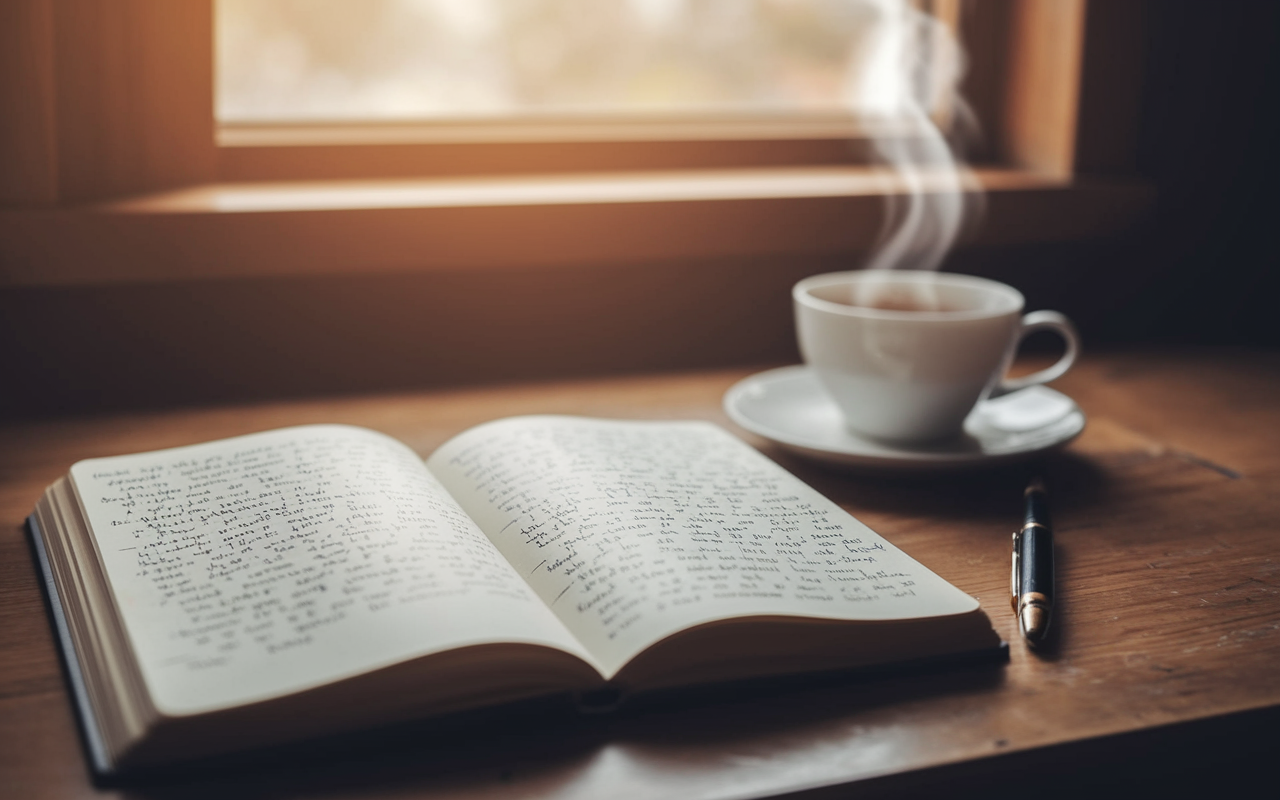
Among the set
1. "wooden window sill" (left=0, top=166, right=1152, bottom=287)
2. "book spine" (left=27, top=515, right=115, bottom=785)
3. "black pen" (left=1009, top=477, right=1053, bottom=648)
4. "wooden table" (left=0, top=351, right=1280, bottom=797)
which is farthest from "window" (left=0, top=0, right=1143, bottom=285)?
"black pen" (left=1009, top=477, right=1053, bottom=648)

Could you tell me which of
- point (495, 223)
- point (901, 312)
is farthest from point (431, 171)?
point (901, 312)

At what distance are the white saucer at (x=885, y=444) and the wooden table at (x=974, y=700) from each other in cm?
2

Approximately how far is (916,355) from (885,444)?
0.08 metres

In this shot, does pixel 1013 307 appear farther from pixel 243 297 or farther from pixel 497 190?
pixel 243 297

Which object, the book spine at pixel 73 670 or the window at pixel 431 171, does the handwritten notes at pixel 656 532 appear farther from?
the window at pixel 431 171

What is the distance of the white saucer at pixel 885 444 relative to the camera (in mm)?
712

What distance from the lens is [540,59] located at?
1.15 m

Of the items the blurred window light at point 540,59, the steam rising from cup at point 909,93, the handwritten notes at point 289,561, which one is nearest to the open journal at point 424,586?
the handwritten notes at point 289,561

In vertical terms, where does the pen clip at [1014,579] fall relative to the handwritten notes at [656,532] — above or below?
below

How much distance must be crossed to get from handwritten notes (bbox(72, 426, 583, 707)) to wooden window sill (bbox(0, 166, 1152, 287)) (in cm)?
29

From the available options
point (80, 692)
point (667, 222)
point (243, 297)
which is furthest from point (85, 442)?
point (667, 222)

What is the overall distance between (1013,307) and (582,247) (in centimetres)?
41

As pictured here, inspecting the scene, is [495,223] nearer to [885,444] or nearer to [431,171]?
[431,171]

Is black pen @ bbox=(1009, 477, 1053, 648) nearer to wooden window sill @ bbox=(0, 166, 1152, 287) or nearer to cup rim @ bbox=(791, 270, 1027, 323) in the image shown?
cup rim @ bbox=(791, 270, 1027, 323)
